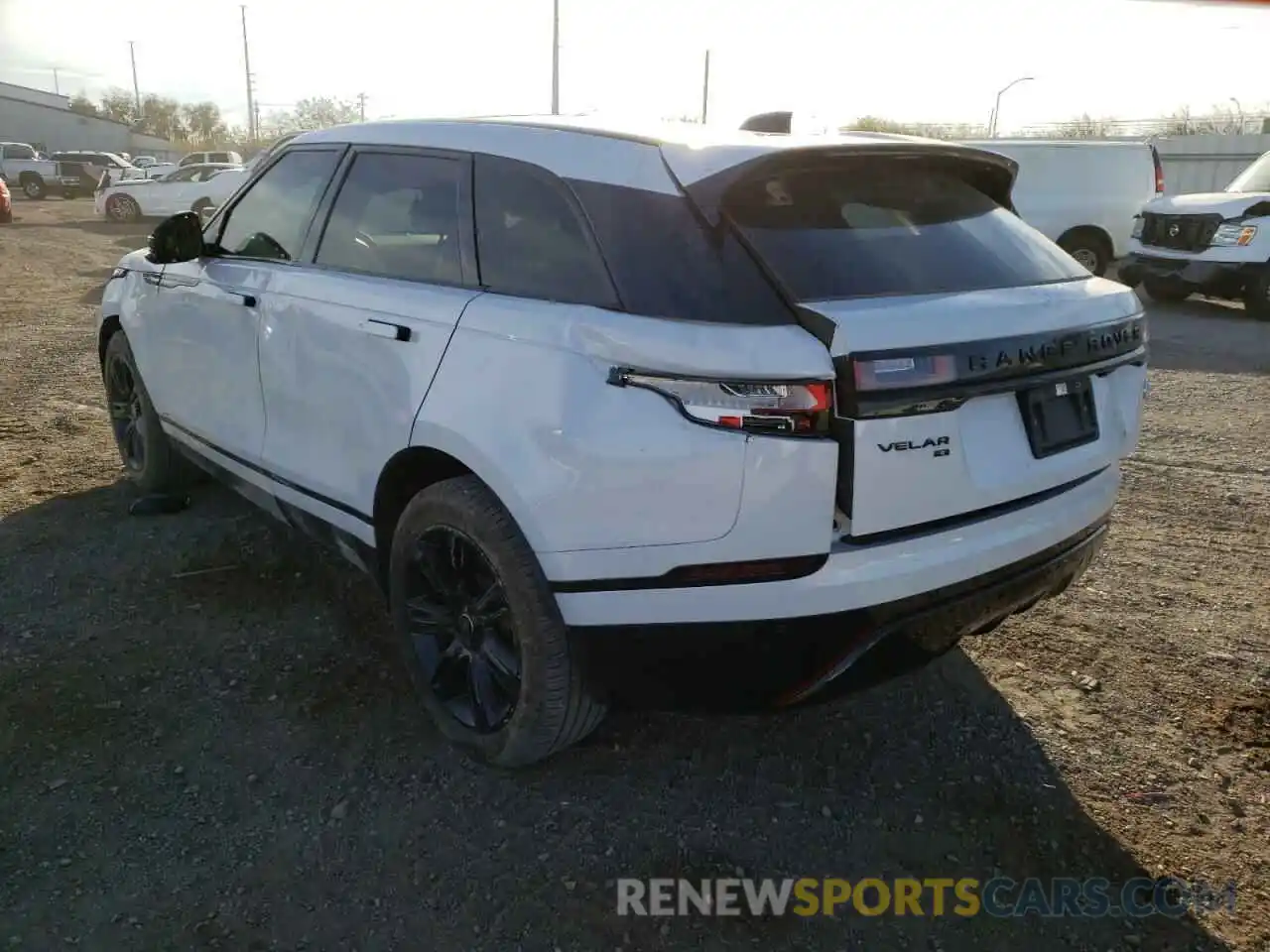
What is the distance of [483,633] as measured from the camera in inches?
107

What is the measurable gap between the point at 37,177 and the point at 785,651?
4076cm

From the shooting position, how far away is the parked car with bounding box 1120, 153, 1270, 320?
11.1m

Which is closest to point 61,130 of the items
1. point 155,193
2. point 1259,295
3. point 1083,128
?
point 155,193

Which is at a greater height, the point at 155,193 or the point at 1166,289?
the point at 155,193

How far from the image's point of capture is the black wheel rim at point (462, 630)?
2639 mm

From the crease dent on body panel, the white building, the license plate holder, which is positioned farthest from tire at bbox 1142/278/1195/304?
the white building

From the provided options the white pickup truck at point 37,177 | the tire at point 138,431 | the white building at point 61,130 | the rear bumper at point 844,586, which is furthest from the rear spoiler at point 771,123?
the white building at point 61,130

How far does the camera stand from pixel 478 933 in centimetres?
223

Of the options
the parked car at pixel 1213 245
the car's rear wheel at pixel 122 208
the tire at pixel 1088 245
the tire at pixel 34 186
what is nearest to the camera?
the parked car at pixel 1213 245

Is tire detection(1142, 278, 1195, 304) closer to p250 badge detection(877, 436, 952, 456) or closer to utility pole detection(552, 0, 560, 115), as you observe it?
p250 badge detection(877, 436, 952, 456)

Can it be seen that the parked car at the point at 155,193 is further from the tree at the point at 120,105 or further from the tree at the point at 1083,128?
the tree at the point at 120,105

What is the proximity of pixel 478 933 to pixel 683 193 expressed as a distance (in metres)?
1.78

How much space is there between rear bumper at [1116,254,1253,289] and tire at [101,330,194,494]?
11.2m

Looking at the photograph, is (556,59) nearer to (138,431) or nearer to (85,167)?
(85,167)
